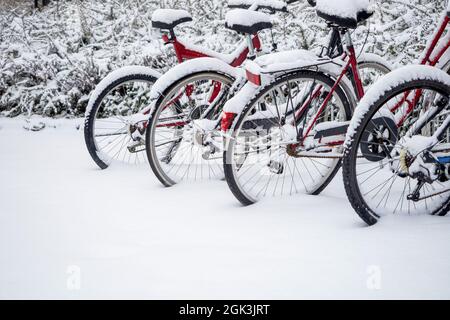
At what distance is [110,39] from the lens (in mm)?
6480

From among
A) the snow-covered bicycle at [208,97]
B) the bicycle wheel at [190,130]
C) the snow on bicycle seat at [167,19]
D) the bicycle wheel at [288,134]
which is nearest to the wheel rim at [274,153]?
the bicycle wheel at [288,134]

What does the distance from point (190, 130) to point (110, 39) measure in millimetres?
3429

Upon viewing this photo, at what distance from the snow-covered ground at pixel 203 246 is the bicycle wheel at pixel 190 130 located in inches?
9.4

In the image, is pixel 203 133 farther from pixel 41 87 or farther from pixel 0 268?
pixel 41 87

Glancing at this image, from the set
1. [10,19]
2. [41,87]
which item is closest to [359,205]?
[41,87]

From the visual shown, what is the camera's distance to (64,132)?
17.8 feet

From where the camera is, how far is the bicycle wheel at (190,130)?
330 cm

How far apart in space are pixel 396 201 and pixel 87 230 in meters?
1.93

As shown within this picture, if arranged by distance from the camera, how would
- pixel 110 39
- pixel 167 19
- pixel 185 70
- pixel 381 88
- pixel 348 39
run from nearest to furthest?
pixel 381 88, pixel 348 39, pixel 185 70, pixel 167 19, pixel 110 39

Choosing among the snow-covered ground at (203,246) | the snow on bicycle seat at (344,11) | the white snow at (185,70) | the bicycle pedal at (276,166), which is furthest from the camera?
the white snow at (185,70)

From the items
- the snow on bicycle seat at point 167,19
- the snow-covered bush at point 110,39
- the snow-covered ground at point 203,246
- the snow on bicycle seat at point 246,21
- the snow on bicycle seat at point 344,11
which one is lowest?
the snow-covered ground at point 203,246

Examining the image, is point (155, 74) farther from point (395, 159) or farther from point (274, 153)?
point (395, 159)

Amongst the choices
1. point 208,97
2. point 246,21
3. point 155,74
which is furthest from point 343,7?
point 155,74

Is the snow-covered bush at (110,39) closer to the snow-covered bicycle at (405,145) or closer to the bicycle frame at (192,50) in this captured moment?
the bicycle frame at (192,50)
